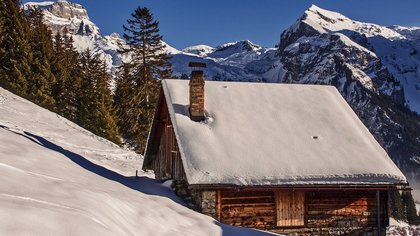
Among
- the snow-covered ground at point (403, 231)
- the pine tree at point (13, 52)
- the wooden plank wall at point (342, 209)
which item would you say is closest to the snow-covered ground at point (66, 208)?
the wooden plank wall at point (342, 209)

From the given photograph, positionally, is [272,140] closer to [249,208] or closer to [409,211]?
[249,208]

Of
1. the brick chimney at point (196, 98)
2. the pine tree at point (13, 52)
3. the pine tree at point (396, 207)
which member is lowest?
the brick chimney at point (196, 98)

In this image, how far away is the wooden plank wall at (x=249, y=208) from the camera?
46.7ft

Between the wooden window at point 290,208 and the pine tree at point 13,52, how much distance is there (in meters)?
28.4

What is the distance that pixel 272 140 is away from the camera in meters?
15.6

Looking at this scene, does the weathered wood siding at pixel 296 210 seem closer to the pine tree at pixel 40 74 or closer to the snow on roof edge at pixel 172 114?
the snow on roof edge at pixel 172 114

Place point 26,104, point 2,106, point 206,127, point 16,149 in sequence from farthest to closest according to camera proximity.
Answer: point 26,104 → point 2,106 → point 206,127 → point 16,149

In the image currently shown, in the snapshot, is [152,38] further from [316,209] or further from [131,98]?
[316,209]

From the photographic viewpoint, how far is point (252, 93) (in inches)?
731

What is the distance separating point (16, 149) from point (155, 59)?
968 inches

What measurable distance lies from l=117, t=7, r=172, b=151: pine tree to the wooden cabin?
14.8m

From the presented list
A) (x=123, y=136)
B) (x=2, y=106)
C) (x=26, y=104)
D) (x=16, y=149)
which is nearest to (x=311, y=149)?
(x=16, y=149)

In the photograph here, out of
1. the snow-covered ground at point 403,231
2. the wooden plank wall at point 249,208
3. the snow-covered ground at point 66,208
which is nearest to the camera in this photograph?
the snow-covered ground at point 66,208

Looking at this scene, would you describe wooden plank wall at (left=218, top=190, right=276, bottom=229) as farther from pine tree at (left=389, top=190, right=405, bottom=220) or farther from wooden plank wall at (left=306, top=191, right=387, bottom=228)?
pine tree at (left=389, top=190, right=405, bottom=220)
